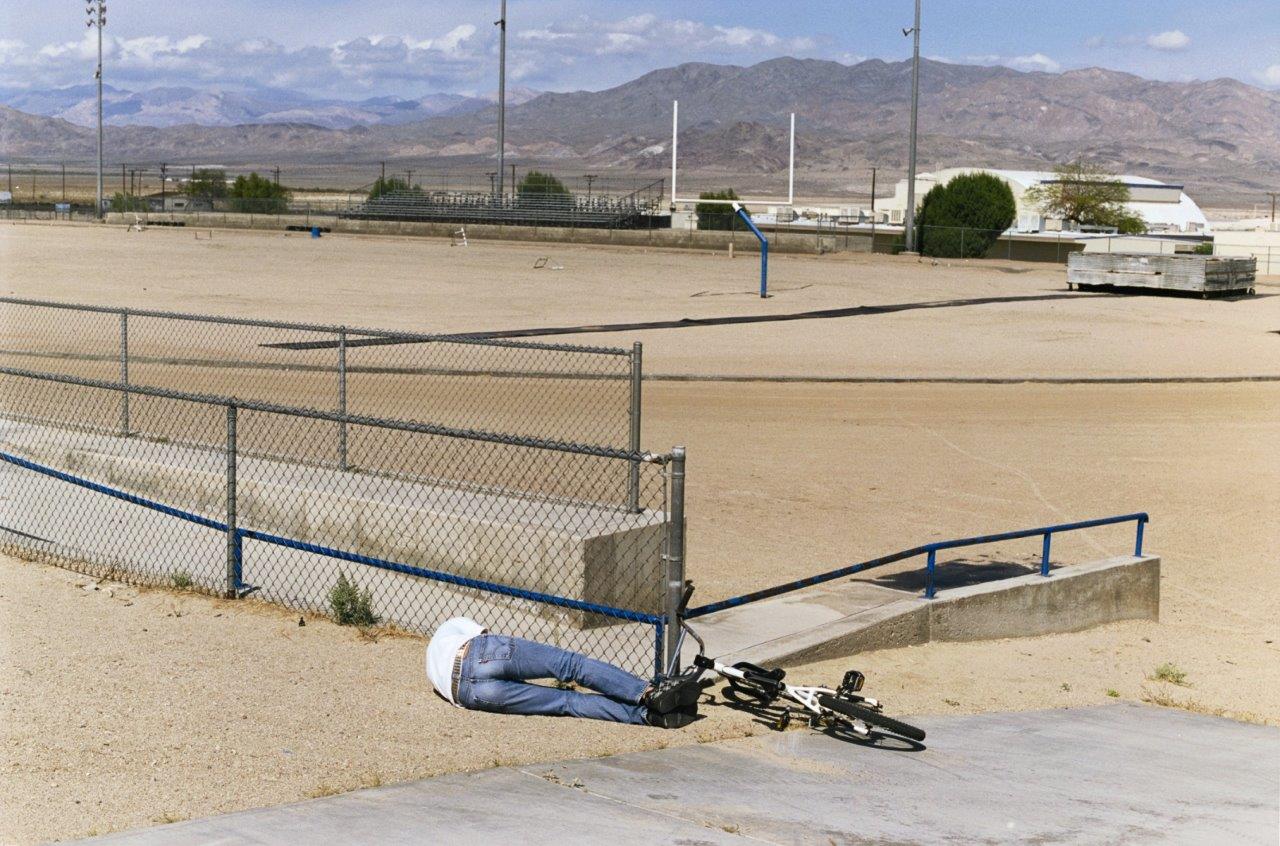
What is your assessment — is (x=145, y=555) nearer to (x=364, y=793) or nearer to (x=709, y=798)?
(x=364, y=793)

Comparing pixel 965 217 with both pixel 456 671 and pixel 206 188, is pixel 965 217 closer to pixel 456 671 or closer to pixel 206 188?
pixel 206 188

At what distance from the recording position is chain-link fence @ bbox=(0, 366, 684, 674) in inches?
378

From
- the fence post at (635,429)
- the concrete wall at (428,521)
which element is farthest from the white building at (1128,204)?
the fence post at (635,429)

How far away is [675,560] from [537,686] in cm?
101

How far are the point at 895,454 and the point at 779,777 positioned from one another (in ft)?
40.2

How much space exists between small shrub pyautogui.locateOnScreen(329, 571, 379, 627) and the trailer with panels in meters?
38.4

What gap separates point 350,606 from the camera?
9.80m

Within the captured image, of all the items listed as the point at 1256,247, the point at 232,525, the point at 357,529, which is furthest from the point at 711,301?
the point at 1256,247

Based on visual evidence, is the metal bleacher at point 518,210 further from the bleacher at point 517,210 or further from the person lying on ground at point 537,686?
the person lying on ground at point 537,686

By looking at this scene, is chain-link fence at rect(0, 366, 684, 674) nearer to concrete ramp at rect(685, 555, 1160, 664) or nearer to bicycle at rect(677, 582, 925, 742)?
bicycle at rect(677, 582, 925, 742)

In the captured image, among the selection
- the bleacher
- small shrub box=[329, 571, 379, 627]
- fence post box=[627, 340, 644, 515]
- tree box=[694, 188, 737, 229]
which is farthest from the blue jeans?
the bleacher

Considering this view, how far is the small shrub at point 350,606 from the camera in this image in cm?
977

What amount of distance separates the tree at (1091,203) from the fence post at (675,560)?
98.5m

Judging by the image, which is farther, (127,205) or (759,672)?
(127,205)
